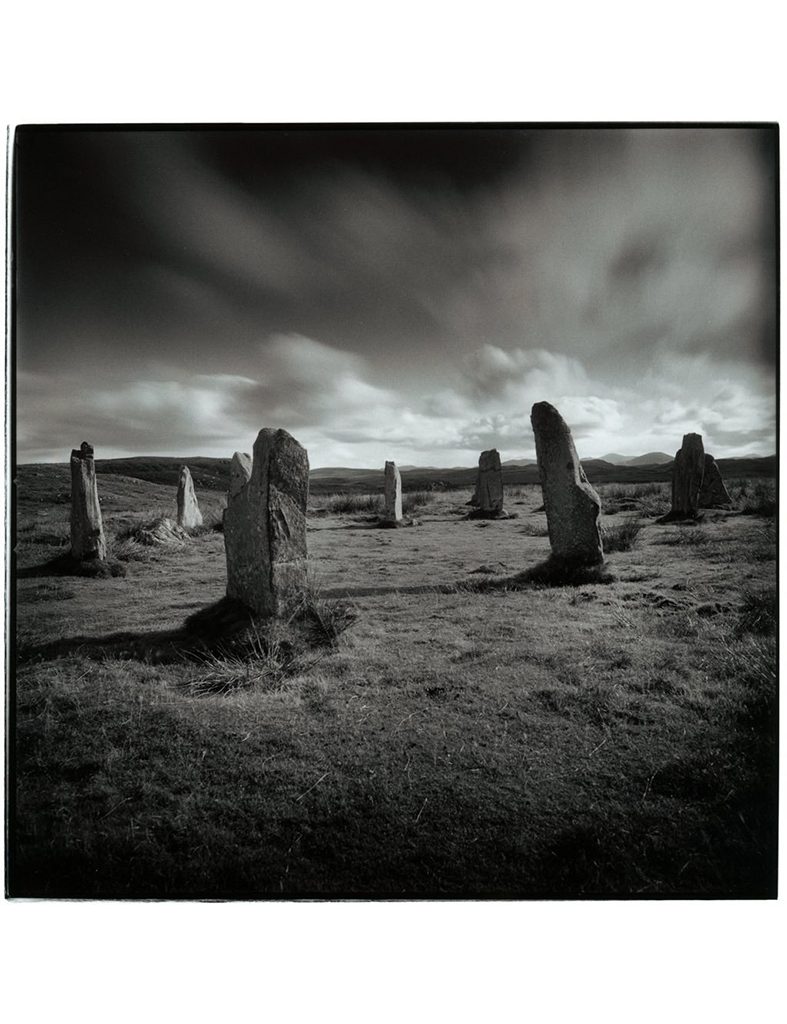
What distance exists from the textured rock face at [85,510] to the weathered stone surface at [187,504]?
0.63m

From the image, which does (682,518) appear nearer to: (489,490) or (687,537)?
(687,537)

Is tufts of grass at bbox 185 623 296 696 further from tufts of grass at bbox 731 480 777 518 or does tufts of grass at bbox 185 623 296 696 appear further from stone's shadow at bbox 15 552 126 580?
tufts of grass at bbox 731 480 777 518

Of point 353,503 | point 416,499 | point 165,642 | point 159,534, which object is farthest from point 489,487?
point 165,642

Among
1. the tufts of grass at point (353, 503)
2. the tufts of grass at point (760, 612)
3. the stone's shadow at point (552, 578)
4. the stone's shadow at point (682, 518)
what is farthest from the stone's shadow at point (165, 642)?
the stone's shadow at point (682, 518)

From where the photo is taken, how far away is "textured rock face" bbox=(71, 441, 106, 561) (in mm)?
3678

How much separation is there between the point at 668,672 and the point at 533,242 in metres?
2.91

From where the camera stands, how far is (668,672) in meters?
3.35

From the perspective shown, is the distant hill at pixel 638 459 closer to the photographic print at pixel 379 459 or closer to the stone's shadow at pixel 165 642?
the photographic print at pixel 379 459

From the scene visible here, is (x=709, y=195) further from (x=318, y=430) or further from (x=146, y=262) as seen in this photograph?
(x=146, y=262)

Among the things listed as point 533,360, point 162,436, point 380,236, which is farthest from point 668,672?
point 162,436

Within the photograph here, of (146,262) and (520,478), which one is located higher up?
(146,262)

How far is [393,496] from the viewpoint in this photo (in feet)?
22.6

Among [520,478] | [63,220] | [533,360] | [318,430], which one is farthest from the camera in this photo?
[520,478]

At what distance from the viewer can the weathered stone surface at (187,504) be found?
428 centimetres
